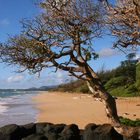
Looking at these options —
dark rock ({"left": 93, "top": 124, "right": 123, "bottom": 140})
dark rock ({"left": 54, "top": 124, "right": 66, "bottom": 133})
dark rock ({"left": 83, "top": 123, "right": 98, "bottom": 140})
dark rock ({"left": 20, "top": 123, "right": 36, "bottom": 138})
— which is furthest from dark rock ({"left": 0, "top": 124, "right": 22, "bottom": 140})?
dark rock ({"left": 93, "top": 124, "right": 123, "bottom": 140})

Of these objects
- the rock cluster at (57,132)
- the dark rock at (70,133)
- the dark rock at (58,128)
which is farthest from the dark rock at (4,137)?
the dark rock at (70,133)

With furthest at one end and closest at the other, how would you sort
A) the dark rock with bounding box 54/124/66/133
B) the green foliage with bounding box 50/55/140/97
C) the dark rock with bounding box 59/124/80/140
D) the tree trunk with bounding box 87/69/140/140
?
1. the green foliage with bounding box 50/55/140/97
2. the tree trunk with bounding box 87/69/140/140
3. the dark rock with bounding box 54/124/66/133
4. the dark rock with bounding box 59/124/80/140

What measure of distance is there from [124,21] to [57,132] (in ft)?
20.3

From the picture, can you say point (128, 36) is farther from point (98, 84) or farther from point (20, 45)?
point (20, 45)

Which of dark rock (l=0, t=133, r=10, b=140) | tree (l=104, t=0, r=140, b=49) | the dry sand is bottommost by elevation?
dark rock (l=0, t=133, r=10, b=140)

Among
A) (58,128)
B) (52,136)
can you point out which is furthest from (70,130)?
(52,136)

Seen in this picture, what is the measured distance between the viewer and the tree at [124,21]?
1905 cm

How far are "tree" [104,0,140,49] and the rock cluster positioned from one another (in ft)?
16.4

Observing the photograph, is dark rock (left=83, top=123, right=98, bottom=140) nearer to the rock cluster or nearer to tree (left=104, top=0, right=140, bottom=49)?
the rock cluster

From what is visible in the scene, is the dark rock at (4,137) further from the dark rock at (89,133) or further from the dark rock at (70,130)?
the dark rock at (89,133)

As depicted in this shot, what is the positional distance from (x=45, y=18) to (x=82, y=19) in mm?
1590

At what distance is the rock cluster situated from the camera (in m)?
15.2

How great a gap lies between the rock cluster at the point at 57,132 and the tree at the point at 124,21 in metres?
4.99

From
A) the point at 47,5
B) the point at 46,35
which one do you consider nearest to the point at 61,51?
the point at 46,35
